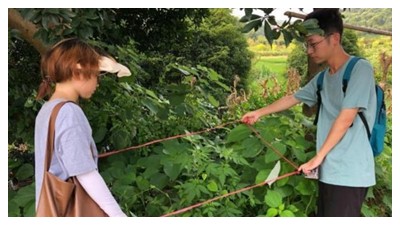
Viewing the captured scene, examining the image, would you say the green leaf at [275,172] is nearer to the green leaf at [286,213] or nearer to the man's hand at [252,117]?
the green leaf at [286,213]

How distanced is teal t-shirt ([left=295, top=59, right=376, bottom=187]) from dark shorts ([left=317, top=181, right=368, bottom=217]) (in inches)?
0.9

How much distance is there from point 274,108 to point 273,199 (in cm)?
39

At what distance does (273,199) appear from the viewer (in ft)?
6.57

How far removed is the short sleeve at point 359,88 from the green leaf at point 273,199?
549 mm

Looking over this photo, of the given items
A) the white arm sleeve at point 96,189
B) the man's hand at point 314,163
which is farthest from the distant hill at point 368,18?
the white arm sleeve at point 96,189

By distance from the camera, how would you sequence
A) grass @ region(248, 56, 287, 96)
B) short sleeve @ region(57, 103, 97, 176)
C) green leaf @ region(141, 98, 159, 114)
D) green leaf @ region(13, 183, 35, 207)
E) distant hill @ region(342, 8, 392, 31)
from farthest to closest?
grass @ region(248, 56, 287, 96), distant hill @ region(342, 8, 392, 31), green leaf @ region(141, 98, 159, 114), green leaf @ region(13, 183, 35, 207), short sleeve @ region(57, 103, 97, 176)

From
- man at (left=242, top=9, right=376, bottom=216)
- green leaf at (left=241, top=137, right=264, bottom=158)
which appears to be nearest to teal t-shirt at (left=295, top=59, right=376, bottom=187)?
man at (left=242, top=9, right=376, bottom=216)

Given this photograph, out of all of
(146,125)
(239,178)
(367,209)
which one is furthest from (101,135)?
(367,209)

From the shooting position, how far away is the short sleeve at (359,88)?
1605mm

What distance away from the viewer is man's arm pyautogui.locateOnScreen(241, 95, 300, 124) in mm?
2074

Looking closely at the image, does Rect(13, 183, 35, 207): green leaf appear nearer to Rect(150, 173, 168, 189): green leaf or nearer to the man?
Rect(150, 173, 168, 189): green leaf

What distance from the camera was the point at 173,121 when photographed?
265 centimetres

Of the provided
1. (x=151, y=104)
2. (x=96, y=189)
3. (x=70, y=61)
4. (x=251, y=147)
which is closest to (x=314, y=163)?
(x=251, y=147)

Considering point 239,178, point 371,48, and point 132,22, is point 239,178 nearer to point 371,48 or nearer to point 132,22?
point 132,22
